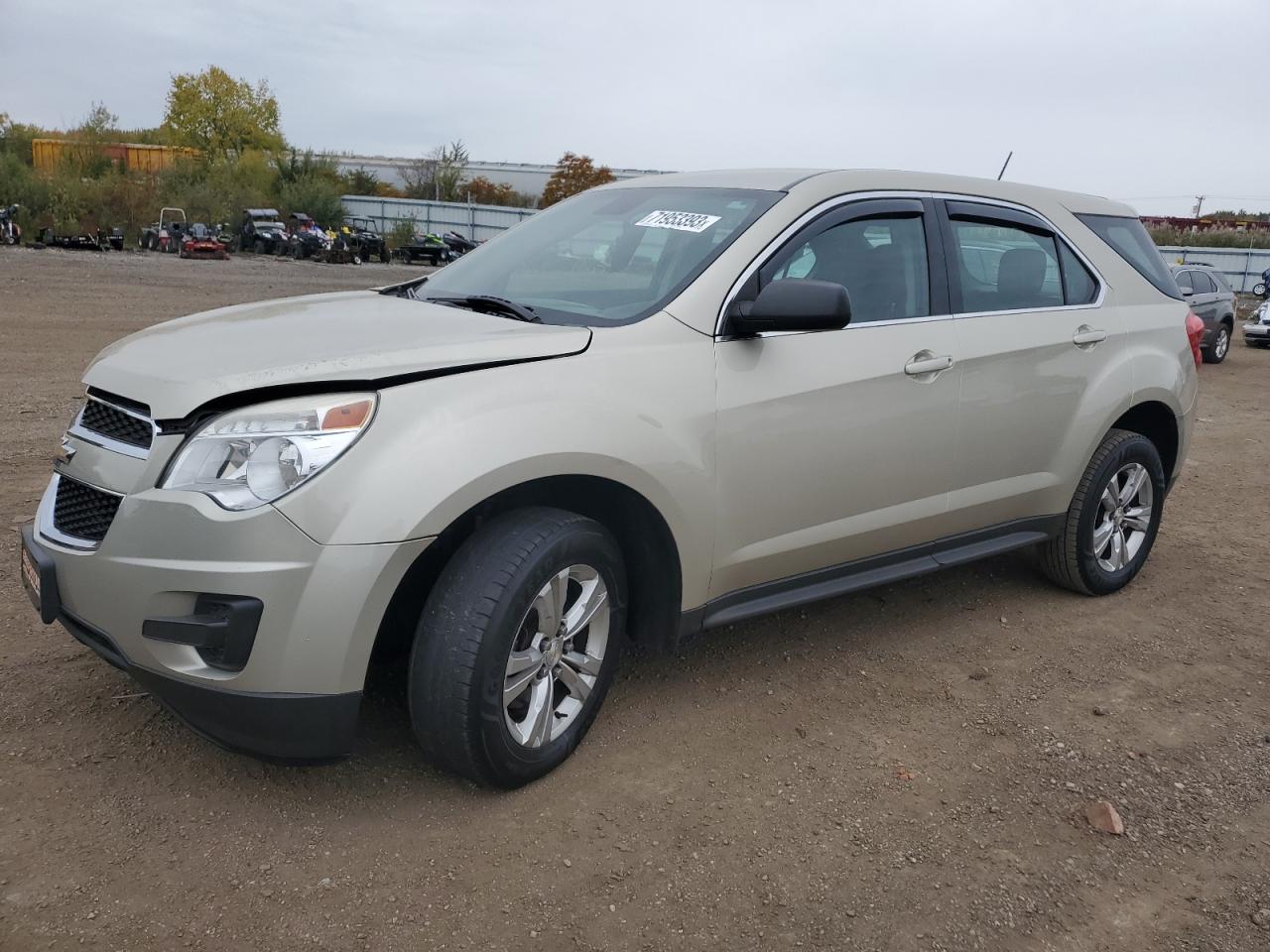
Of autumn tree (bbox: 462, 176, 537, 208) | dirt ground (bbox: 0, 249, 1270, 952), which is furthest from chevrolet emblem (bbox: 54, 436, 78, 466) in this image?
autumn tree (bbox: 462, 176, 537, 208)

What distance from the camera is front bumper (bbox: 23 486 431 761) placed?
2.56 m

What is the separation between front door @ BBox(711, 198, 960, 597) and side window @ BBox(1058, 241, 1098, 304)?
883mm

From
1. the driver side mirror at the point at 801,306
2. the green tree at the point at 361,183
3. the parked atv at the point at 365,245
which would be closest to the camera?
the driver side mirror at the point at 801,306

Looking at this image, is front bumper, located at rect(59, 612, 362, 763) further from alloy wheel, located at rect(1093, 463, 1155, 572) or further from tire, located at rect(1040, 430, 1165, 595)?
alloy wheel, located at rect(1093, 463, 1155, 572)

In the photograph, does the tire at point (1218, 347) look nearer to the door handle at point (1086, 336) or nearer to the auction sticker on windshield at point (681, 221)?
the door handle at point (1086, 336)

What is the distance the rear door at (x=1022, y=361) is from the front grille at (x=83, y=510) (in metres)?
2.89

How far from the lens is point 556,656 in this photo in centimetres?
311

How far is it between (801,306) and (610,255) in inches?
33.2

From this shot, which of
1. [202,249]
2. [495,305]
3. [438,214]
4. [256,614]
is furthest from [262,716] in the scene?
[438,214]

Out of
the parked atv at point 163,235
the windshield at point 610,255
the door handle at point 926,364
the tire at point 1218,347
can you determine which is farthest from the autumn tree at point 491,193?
the door handle at point 926,364

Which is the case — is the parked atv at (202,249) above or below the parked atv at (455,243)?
below

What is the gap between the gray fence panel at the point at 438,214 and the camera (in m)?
46.8

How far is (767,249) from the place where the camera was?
354 cm

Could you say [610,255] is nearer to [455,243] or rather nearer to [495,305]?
[495,305]
